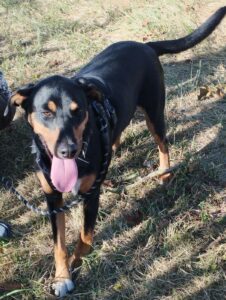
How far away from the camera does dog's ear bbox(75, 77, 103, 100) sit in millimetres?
3041

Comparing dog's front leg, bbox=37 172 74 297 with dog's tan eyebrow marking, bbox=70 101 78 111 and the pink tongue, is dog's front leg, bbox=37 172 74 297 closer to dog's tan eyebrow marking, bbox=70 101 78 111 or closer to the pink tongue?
the pink tongue

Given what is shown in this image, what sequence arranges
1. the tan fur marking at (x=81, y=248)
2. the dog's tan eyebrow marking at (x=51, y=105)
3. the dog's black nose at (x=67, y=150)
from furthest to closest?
1. the tan fur marking at (x=81, y=248)
2. the dog's tan eyebrow marking at (x=51, y=105)
3. the dog's black nose at (x=67, y=150)

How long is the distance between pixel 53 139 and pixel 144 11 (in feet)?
15.2

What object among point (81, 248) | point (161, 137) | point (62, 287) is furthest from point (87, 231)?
point (161, 137)

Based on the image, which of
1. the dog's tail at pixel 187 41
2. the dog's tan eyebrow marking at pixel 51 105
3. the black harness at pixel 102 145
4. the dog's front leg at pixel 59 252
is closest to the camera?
the dog's tan eyebrow marking at pixel 51 105

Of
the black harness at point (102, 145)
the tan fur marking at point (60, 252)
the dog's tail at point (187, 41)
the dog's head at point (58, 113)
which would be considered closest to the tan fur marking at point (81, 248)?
the tan fur marking at point (60, 252)

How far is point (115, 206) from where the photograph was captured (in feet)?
13.4

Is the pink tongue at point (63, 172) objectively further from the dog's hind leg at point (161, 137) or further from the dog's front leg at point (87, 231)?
the dog's hind leg at point (161, 137)

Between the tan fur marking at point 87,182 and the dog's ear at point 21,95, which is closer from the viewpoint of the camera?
the dog's ear at point 21,95

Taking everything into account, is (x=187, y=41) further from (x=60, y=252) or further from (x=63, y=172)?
(x=60, y=252)

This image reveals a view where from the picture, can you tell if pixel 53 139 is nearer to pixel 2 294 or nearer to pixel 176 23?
pixel 2 294

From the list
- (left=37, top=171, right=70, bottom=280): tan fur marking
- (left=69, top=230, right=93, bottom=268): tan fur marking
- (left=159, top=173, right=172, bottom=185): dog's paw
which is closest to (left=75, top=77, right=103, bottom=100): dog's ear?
(left=37, top=171, right=70, bottom=280): tan fur marking

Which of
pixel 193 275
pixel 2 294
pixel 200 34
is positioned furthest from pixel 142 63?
pixel 2 294

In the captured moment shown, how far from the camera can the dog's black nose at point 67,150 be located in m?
2.75
